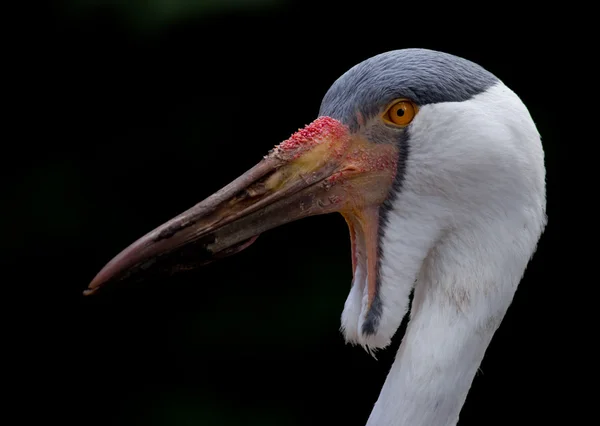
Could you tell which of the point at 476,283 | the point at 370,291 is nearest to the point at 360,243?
the point at 370,291

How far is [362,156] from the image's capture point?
7.00ft

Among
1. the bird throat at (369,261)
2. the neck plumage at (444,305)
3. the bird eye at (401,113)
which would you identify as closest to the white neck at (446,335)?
the neck plumage at (444,305)

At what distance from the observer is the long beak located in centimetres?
208

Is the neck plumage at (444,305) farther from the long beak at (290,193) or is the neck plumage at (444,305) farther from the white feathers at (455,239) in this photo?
the long beak at (290,193)

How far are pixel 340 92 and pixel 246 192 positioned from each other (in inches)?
14.0

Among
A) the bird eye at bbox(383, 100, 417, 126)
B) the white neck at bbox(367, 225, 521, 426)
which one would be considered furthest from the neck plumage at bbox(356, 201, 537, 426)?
the bird eye at bbox(383, 100, 417, 126)

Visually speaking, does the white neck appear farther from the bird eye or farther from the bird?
the bird eye

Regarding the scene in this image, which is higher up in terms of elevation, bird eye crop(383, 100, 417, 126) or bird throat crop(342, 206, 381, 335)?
bird eye crop(383, 100, 417, 126)

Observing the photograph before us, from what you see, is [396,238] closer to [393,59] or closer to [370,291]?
[370,291]

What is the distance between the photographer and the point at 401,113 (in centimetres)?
209

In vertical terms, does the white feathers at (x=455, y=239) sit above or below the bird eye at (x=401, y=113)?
below

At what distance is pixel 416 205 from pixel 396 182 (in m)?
0.08

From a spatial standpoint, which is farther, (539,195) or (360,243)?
(360,243)

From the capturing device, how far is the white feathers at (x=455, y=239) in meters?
2.04
